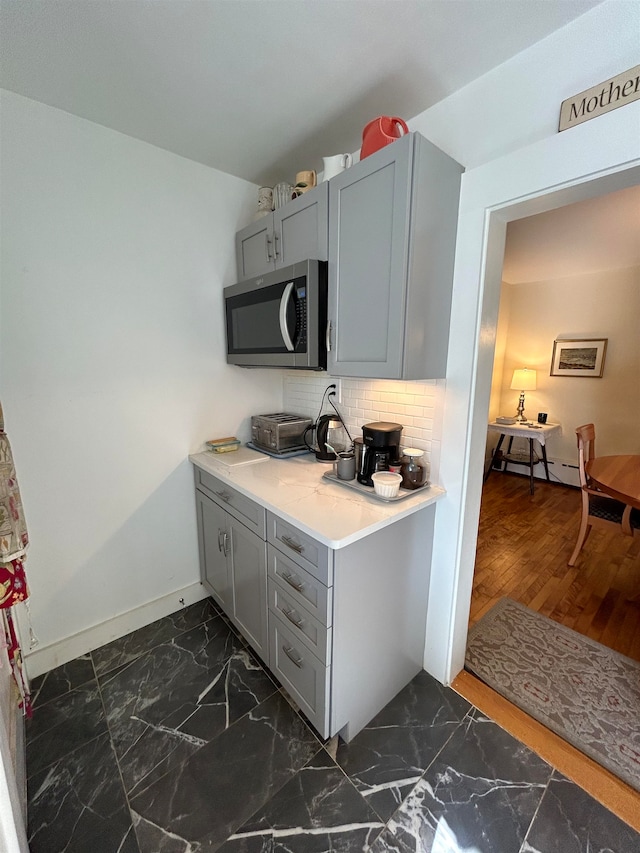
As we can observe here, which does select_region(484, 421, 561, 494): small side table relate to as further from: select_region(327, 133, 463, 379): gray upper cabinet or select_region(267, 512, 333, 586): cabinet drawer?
select_region(267, 512, 333, 586): cabinet drawer

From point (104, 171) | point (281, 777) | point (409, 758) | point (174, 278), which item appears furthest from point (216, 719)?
point (104, 171)

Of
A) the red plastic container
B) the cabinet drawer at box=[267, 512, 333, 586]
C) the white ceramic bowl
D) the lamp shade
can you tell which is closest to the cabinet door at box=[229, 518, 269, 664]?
the cabinet drawer at box=[267, 512, 333, 586]

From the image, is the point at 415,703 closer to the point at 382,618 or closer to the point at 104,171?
the point at 382,618

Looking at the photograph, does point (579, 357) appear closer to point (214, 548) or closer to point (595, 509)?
point (595, 509)

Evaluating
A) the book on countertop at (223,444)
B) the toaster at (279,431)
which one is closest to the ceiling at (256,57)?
the toaster at (279,431)

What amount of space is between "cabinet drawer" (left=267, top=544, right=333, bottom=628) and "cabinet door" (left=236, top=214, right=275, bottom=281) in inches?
56.0

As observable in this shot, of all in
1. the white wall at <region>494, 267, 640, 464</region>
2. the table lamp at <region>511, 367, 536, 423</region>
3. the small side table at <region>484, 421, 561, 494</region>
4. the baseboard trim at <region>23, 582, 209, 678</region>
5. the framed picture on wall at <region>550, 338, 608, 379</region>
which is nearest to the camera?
the baseboard trim at <region>23, 582, 209, 678</region>

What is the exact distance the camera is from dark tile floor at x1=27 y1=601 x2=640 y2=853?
3.36 ft

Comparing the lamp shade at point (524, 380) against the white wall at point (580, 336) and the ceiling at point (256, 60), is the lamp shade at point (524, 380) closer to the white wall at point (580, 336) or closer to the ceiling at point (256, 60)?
the white wall at point (580, 336)

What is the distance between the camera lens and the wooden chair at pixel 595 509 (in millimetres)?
2080

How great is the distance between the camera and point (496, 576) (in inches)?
91.4

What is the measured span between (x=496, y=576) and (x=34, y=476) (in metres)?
2.80

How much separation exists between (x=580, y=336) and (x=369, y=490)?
3917 millimetres

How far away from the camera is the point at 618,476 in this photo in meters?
1.97
